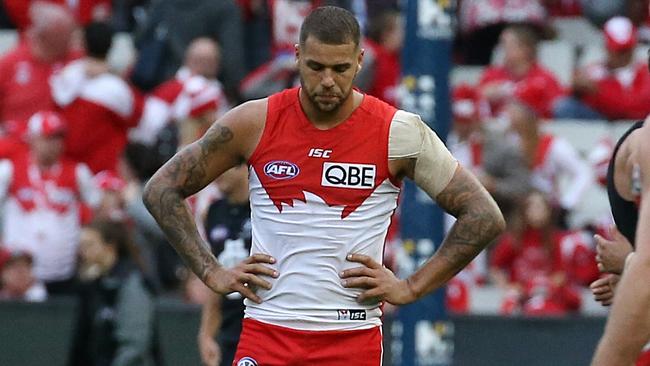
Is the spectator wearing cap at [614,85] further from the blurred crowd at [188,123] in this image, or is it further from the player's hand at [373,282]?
the player's hand at [373,282]

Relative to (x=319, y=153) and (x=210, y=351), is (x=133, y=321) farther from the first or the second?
(x=319, y=153)

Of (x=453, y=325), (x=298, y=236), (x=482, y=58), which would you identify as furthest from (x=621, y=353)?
(x=482, y=58)

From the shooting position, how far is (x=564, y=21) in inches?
575

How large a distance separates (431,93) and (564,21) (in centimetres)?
595

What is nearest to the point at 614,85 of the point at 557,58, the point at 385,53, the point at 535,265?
the point at 557,58

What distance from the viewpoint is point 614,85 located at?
13.2m

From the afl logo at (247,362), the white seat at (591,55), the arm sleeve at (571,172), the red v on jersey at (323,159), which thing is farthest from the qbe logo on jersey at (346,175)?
the white seat at (591,55)

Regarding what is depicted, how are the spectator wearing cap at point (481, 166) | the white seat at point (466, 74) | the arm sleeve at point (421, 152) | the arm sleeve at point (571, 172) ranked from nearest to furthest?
the arm sleeve at point (421, 152) → the spectator wearing cap at point (481, 166) → the arm sleeve at point (571, 172) → the white seat at point (466, 74)

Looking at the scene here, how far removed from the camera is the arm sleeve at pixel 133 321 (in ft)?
35.6

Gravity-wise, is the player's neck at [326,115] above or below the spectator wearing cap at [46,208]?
above

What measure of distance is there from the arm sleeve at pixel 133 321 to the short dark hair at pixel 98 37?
2.05 meters

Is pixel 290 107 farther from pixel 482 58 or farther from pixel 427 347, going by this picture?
pixel 482 58

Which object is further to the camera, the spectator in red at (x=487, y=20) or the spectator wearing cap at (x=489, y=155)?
the spectator in red at (x=487, y=20)

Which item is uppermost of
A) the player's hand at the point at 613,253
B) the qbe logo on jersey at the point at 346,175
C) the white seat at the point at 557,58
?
the qbe logo on jersey at the point at 346,175
